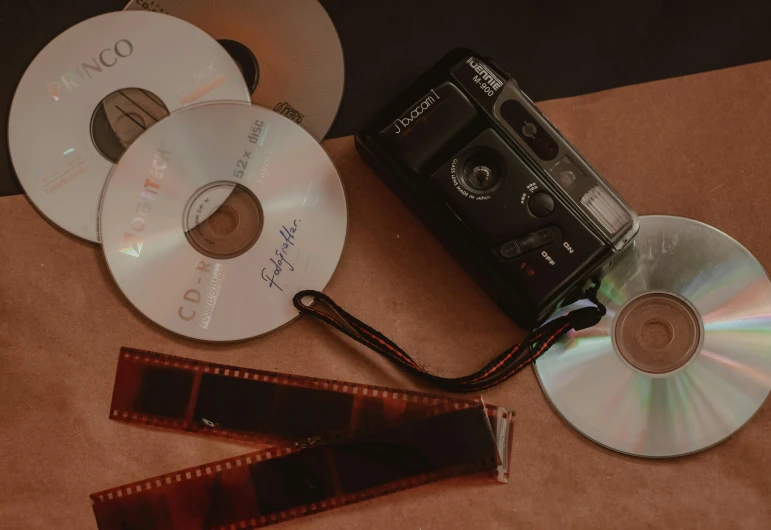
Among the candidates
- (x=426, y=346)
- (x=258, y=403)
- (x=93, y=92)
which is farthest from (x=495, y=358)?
(x=93, y=92)

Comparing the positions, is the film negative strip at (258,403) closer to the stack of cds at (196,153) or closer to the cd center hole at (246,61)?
the stack of cds at (196,153)

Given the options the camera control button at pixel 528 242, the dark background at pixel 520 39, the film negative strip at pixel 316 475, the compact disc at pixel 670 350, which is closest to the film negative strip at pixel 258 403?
the film negative strip at pixel 316 475

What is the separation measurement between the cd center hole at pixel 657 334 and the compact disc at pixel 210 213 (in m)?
0.47

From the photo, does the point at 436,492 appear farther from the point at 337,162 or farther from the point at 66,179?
the point at 66,179

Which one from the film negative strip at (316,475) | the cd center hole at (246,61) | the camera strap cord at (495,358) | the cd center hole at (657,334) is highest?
the cd center hole at (246,61)

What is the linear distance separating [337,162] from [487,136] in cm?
25

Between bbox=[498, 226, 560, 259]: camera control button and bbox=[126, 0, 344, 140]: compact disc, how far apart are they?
344mm

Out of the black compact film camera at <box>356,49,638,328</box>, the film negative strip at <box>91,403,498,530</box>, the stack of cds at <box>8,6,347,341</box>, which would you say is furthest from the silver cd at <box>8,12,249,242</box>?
the film negative strip at <box>91,403,498,530</box>

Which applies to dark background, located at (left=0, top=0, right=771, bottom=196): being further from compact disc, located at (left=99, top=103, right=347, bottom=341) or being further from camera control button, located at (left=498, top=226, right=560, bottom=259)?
camera control button, located at (left=498, top=226, right=560, bottom=259)

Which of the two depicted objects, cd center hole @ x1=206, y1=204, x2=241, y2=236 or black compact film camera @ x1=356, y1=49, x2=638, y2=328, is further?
cd center hole @ x1=206, y1=204, x2=241, y2=236

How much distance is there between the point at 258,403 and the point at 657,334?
0.59m

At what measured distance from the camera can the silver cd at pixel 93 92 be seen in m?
0.98

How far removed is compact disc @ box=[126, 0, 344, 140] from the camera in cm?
101

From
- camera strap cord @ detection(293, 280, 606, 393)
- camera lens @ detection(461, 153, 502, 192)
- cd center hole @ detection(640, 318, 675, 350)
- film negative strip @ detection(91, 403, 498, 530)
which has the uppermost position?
camera lens @ detection(461, 153, 502, 192)
